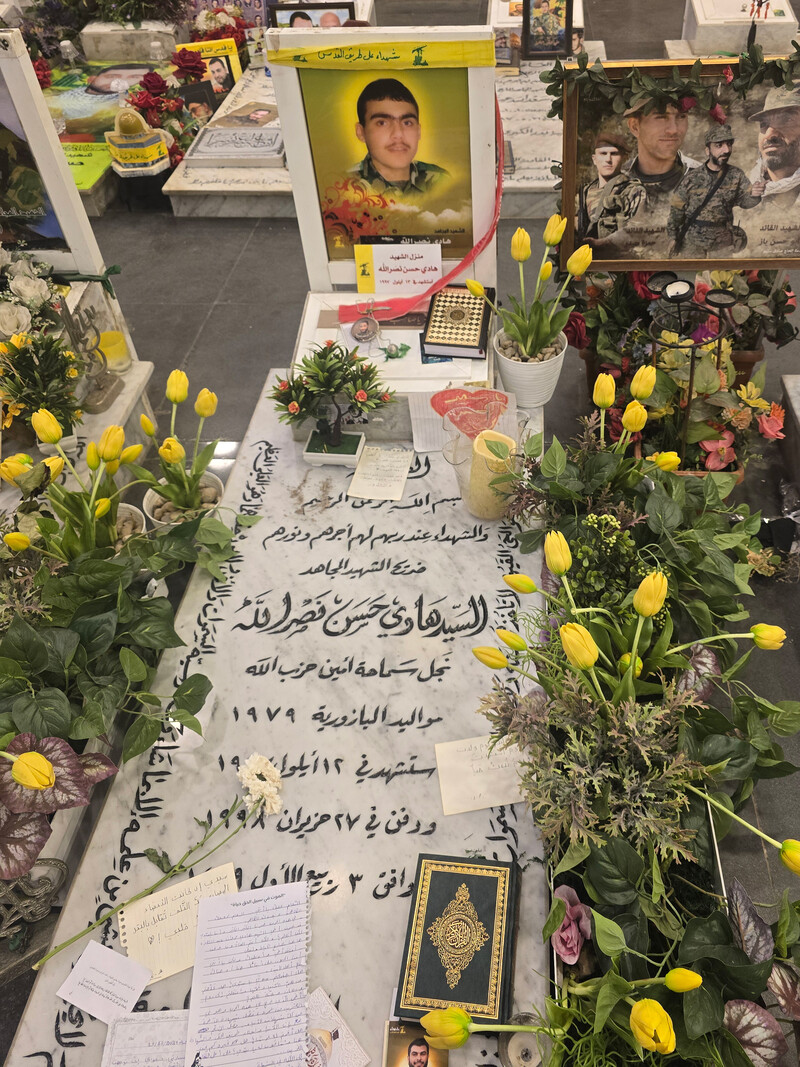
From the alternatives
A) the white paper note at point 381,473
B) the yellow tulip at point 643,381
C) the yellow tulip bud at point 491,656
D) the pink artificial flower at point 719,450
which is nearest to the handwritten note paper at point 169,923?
the yellow tulip bud at point 491,656

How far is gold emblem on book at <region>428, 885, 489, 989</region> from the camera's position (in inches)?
54.3

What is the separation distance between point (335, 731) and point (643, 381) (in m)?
0.99

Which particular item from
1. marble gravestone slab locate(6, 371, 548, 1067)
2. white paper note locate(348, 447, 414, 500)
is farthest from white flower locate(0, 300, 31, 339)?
white paper note locate(348, 447, 414, 500)

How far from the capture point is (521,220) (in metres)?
4.12

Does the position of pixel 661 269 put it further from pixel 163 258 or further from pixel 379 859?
pixel 163 258

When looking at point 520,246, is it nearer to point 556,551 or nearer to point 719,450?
point 719,450

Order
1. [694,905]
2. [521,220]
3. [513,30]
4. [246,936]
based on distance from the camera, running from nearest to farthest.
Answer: [694,905]
[246,936]
[521,220]
[513,30]

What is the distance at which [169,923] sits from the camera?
1.50 meters

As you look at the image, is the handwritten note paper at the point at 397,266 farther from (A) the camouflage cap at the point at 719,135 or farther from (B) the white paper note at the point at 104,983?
(B) the white paper note at the point at 104,983

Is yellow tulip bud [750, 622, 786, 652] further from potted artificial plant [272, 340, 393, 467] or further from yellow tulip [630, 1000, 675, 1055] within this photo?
potted artificial plant [272, 340, 393, 467]

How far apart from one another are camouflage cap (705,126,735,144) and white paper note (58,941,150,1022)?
227 centimetres

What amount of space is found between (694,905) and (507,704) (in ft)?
1.48

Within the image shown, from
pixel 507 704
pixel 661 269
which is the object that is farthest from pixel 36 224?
pixel 507 704

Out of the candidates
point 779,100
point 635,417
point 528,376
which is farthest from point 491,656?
point 779,100
